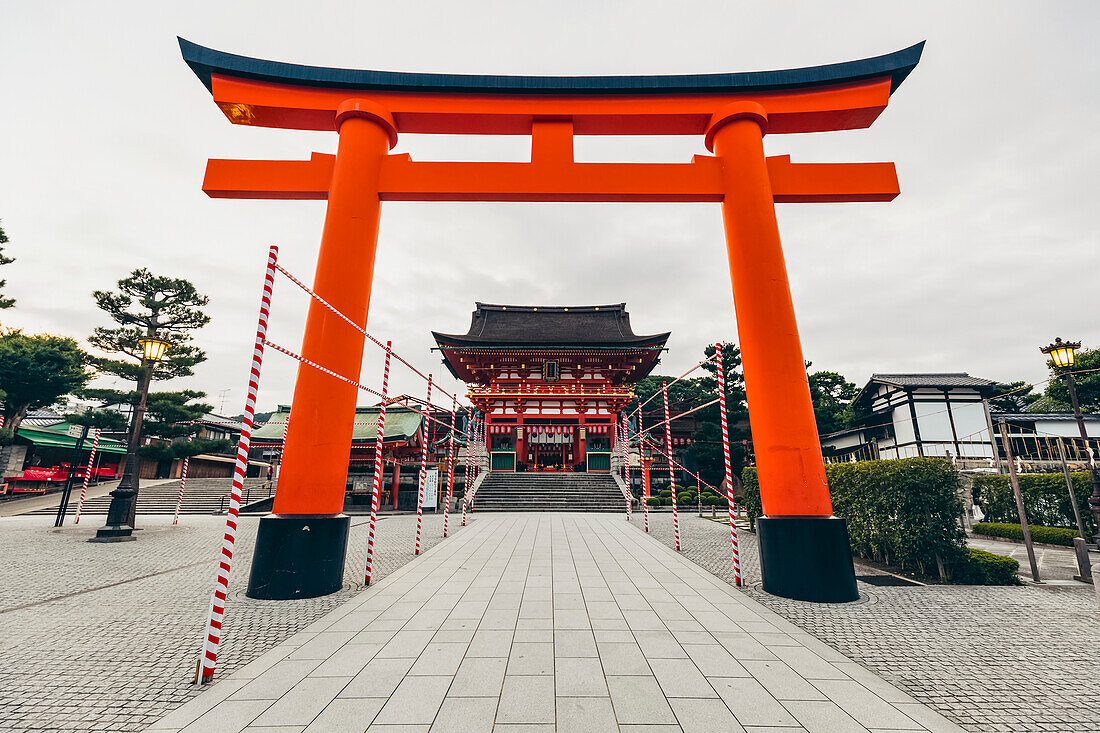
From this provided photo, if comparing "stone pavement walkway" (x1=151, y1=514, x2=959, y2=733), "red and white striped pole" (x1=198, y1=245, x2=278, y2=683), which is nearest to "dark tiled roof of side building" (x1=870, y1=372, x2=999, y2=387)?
"stone pavement walkway" (x1=151, y1=514, x2=959, y2=733)

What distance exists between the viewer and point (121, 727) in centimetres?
233

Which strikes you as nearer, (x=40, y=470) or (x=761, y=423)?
(x=761, y=423)

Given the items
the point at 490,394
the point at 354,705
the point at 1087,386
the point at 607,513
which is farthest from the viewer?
the point at 1087,386

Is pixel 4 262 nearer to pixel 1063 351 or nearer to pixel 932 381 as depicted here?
pixel 1063 351

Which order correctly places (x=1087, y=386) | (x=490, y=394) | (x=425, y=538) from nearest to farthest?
(x=425, y=538) < (x=490, y=394) < (x=1087, y=386)

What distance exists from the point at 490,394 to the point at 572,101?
56.1ft

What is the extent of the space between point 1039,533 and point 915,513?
297 inches

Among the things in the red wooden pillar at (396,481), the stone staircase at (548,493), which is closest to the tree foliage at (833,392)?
the stone staircase at (548,493)

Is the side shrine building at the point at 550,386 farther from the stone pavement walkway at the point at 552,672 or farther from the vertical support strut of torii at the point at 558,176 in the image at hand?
Answer: the stone pavement walkway at the point at 552,672

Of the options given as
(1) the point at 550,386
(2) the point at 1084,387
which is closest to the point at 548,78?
(1) the point at 550,386

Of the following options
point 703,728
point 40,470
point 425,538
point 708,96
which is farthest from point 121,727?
point 40,470

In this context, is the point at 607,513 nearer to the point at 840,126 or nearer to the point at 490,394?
the point at 490,394

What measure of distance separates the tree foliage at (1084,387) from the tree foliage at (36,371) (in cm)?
4562

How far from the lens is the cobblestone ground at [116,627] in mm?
2588
